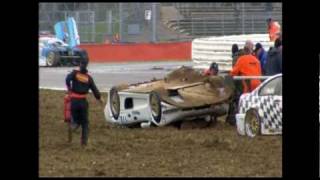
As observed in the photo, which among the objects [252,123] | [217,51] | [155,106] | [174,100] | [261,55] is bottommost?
[252,123]

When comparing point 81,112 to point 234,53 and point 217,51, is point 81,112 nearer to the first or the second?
point 234,53

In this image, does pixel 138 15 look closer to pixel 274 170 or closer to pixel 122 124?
pixel 122 124

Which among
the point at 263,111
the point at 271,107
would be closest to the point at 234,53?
the point at 263,111

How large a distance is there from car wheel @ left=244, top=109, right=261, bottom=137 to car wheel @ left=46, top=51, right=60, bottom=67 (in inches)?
1047

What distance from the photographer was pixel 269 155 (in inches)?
452

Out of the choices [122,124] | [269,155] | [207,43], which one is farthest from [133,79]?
[269,155]

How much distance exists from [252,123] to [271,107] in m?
0.56

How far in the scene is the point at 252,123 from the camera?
530 inches

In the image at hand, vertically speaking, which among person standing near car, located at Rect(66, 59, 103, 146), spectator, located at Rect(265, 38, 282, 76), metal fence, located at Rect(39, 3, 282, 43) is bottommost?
person standing near car, located at Rect(66, 59, 103, 146)

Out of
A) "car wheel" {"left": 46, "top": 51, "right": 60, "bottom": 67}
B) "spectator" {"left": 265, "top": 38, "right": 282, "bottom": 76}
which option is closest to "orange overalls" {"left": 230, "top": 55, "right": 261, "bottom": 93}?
"spectator" {"left": 265, "top": 38, "right": 282, "bottom": 76}

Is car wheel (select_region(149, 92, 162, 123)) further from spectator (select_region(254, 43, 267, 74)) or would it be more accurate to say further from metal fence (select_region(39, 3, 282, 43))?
metal fence (select_region(39, 3, 282, 43))

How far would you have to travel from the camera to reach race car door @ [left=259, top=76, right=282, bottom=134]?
13.0 metres
